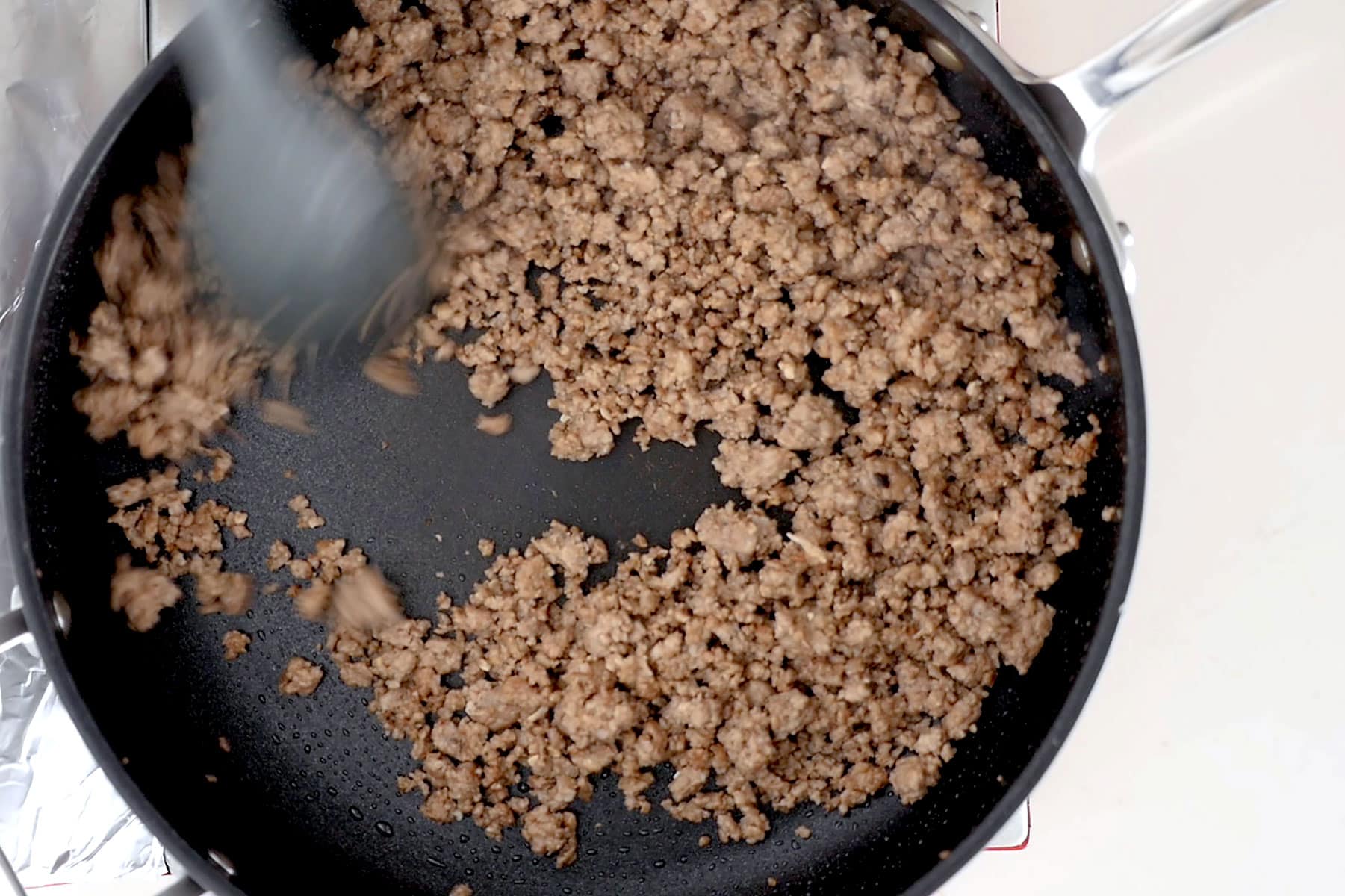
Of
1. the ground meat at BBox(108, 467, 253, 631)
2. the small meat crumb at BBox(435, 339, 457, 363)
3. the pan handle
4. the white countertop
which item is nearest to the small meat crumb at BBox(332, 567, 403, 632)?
the ground meat at BBox(108, 467, 253, 631)

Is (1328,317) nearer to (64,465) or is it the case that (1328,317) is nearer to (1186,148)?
(1186,148)

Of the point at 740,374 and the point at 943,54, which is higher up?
the point at 943,54

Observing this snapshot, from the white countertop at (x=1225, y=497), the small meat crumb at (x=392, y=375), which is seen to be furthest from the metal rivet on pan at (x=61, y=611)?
the white countertop at (x=1225, y=497)

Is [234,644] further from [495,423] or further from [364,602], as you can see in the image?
[495,423]

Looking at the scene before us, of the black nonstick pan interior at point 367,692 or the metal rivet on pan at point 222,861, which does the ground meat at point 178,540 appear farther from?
the metal rivet on pan at point 222,861

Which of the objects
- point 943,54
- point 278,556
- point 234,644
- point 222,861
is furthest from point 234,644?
point 943,54

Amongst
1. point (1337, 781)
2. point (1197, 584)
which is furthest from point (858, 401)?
point (1337, 781)

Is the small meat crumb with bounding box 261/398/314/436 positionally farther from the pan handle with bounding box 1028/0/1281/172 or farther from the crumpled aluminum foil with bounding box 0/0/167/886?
the pan handle with bounding box 1028/0/1281/172
